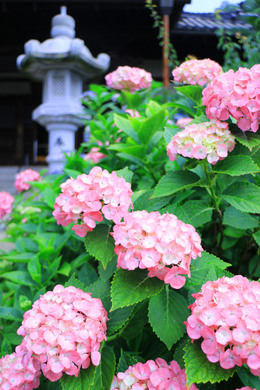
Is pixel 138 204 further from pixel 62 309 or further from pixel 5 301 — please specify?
pixel 5 301

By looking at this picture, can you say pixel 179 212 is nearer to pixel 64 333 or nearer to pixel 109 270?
pixel 109 270

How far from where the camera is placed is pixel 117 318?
0.80 m

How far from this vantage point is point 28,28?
7613mm

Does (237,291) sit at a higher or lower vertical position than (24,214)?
A: higher

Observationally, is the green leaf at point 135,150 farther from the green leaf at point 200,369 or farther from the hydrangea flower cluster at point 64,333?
the green leaf at point 200,369

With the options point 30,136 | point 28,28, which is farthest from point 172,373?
point 30,136

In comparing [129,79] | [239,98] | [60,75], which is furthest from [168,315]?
[60,75]

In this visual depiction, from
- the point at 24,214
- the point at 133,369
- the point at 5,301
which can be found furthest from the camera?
the point at 24,214

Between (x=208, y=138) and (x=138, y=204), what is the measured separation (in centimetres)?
25

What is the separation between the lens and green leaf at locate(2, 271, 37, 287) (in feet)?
4.09

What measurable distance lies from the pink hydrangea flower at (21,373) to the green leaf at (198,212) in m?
0.51

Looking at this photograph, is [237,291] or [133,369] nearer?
[237,291]

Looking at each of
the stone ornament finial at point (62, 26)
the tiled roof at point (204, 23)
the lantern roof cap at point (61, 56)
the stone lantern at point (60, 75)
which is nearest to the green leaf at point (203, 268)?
the stone lantern at point (60, 75)

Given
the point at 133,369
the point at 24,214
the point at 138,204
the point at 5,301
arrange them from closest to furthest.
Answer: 1. the point at 133,369
2. the point at 138,204
3. the point at 5,301
4. the point at 24,214
